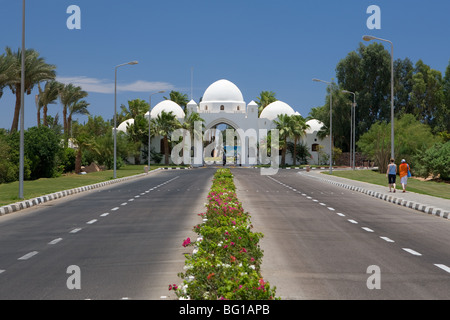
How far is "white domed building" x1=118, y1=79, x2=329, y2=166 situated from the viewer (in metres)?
90.6

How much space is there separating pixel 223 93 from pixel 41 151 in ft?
182

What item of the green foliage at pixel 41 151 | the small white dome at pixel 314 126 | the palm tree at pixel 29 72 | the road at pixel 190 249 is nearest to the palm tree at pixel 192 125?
the small white dome at pixel 314 126

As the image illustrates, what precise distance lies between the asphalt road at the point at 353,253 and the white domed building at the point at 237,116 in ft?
233

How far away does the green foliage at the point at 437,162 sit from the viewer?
43.6m

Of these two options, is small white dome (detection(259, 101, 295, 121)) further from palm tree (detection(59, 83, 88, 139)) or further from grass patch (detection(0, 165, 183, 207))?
grass patch (detection(0, 165, 183, 207))

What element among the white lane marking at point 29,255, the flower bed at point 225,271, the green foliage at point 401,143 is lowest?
the white lane marking at point 29,255

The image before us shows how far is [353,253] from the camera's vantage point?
10648 mm

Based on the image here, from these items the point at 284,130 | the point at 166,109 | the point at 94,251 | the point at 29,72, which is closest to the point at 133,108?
the point at 166,109

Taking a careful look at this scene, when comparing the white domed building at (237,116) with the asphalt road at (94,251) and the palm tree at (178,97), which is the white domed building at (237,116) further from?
the asphalt road at (94,251)

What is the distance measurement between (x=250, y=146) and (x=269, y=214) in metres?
73.4

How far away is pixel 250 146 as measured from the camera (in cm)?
9119

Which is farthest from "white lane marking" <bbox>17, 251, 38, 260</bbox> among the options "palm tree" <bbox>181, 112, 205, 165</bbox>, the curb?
"palm tree" <bbox>181, 112, 205, 165</bbox>
